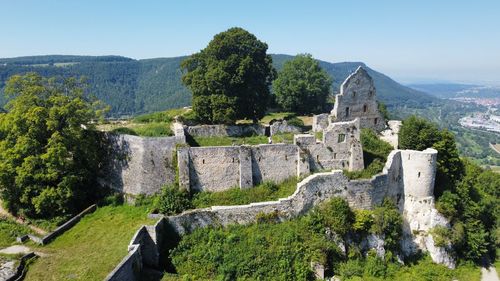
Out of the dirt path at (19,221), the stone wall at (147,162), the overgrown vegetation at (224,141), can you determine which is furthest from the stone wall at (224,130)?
the dirt path at (19,221)

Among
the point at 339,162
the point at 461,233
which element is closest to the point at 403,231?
the point at 461,233

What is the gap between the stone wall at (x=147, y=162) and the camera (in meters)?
27.4

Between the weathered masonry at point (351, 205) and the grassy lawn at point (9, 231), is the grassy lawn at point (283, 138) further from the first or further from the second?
the grassy lawn at point (9, 231)

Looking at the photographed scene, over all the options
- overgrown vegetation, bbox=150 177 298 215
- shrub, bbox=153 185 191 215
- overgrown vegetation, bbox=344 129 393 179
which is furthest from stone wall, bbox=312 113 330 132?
shrub, bbox=153 185 191 215

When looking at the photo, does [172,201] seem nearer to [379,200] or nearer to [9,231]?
[9,231]

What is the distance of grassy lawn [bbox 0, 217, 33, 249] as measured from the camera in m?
24.3

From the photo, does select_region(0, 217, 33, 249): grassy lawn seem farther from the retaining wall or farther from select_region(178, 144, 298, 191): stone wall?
select_region(178, 144, 298, 191): stone wall

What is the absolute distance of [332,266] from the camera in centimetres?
2634

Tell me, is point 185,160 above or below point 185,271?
above

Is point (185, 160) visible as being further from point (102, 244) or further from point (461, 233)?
point (461, 233)

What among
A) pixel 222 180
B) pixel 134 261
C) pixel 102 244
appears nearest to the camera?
pixel 134 261

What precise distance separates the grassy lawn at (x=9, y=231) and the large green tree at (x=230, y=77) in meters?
15.6

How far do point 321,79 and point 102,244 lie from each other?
31.8m

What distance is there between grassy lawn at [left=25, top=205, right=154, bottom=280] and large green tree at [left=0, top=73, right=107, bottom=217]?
2.41 meters
